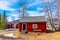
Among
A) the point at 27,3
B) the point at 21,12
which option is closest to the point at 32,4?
the point at 27,3

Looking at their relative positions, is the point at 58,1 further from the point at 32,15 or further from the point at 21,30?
the point at 21,30

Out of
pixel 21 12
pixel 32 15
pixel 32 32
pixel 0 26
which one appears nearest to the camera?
pixel 32 32

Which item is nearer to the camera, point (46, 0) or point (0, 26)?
point (46, 0)

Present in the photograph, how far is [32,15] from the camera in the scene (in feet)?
42.9

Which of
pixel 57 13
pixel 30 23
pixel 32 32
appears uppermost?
pixel 57 13

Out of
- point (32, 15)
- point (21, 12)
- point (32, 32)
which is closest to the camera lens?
point (32, 32)

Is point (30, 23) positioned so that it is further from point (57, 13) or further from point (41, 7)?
point (57, 13)

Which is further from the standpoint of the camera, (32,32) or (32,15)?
(32,15)

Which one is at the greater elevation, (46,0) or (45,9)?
(46,0)

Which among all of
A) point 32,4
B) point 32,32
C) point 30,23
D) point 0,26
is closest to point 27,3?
point 32,4

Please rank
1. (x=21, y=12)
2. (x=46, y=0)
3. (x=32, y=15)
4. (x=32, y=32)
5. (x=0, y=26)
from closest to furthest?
(x=32, y=32) < (x=46, y=0) < (x=32, y=15) < (x=21, y=12) < (x=0, y=26)

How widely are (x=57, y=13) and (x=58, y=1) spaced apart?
1.31m

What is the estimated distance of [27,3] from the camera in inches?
486

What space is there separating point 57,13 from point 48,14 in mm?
929
